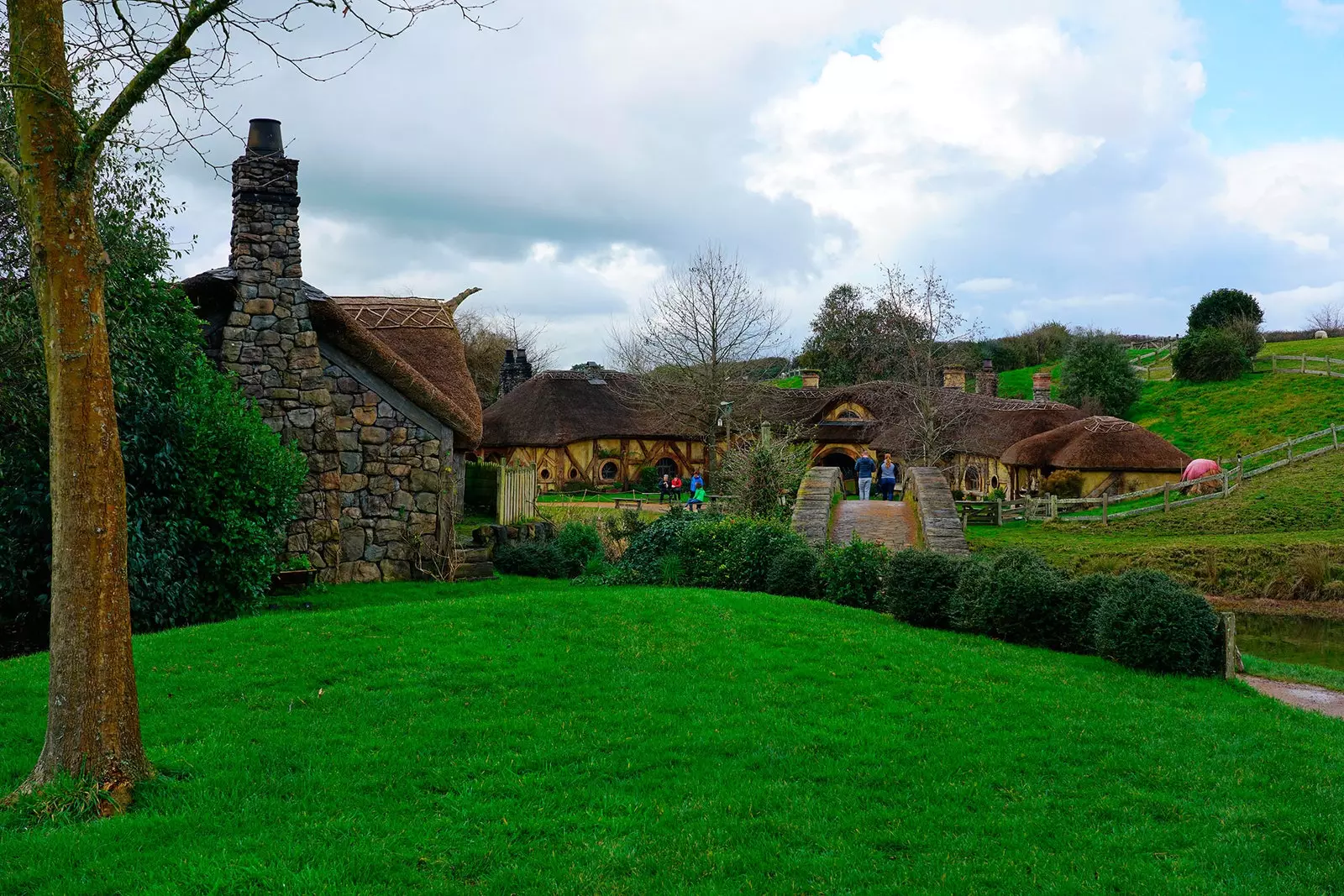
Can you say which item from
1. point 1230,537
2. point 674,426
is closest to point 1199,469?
point 1230,537

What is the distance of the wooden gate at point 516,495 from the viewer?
20141 millimetres

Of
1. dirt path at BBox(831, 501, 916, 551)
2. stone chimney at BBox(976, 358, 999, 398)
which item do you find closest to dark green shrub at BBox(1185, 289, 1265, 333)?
stone chimney at BBox(976, 358, 999, 398)

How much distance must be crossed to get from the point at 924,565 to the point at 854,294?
1993 inches

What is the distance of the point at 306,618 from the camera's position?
10125 mm

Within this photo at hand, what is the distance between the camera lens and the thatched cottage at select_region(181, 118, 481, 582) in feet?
46.0

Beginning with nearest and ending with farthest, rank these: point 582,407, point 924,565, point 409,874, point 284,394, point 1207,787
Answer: point 409,874 < point 1207,787 < point 924,565 < point 284,394 < point 582,407

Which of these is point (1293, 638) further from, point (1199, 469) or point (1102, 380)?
point (1102, 380)

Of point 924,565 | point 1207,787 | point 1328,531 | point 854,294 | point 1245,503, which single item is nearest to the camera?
point 1207,787

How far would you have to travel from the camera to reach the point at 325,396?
14.4 metres

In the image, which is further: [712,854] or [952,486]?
[952,486]

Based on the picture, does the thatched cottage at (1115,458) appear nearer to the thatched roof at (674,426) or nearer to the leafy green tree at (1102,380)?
the thatched roof at (674,426)

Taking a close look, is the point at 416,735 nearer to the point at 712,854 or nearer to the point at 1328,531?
the point at 712,854

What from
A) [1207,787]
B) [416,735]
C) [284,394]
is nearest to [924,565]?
[1207,787]

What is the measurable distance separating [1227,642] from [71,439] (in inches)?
382
